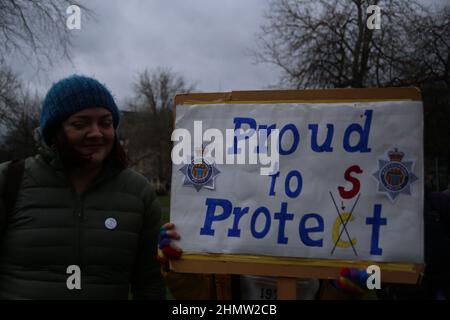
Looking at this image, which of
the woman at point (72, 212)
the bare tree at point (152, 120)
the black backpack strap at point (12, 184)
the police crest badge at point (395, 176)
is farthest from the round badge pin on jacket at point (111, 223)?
the bare tree at point (152, 120)

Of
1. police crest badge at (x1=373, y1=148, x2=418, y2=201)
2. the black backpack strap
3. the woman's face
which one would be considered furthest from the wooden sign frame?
the black backpack strap

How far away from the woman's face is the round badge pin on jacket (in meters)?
0.27

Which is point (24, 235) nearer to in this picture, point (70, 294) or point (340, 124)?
point (70, 294)

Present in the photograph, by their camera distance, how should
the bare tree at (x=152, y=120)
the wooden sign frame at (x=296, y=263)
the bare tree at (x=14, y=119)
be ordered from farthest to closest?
the bare tree at (x=152, y=120) → the bare tree at (x=14, y=119) → the wooden sign frame at (x=296, y=263)

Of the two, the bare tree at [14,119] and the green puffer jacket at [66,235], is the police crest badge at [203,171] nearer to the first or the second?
the green puffer jacket at [66,235]

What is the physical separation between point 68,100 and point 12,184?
443 millimetres

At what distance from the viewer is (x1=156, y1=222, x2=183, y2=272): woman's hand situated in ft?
6.60

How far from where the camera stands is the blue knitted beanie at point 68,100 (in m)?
1.99

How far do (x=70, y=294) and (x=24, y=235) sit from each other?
12.8 inches

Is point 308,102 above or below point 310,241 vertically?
above

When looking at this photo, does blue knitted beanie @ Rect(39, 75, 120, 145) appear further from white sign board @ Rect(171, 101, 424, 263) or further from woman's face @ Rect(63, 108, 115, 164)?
white sign board @ Rect(171, 101, 424, 263)

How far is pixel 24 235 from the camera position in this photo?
1.95 metres

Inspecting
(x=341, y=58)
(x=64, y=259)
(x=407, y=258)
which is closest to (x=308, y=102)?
(x=407, y=258)
